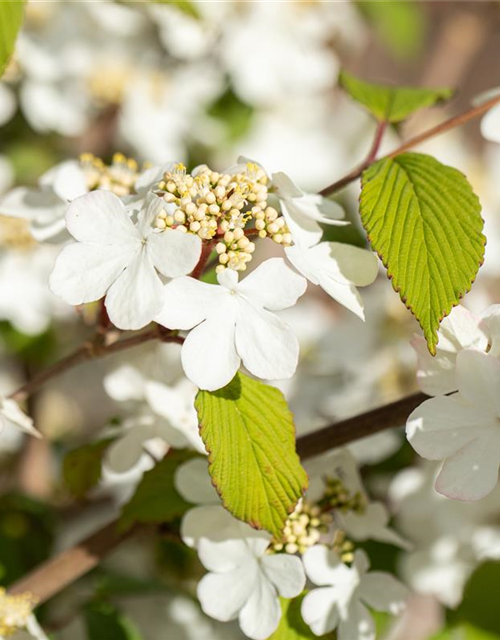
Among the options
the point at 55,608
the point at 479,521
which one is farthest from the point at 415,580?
the point at 55,608

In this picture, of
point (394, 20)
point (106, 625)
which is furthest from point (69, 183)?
point (394, 20)

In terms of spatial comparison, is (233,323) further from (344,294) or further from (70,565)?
(70,565)

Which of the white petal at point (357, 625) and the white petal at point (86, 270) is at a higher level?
the white petal at point (86, 270)

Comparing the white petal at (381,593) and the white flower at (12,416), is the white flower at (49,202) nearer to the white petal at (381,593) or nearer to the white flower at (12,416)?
the white flower at (12,416)

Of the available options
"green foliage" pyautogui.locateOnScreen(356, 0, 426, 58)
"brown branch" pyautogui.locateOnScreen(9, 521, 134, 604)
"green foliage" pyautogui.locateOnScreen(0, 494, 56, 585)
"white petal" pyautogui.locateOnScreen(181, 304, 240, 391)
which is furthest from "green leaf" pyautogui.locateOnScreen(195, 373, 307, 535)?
"green foliage" pyautogui.locateOnScreen(356, 0, 426, 58)

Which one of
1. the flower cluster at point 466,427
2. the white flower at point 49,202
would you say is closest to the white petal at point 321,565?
the flower cluster at point 466,427

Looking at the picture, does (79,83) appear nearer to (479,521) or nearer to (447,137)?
(447,137)
